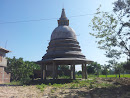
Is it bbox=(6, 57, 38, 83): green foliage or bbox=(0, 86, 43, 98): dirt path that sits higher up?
bbox=(6, 57, 38, 83): green foliage

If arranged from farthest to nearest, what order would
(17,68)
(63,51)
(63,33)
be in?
→ 1. (17,68)
2. (63,33)
3. (63,51)

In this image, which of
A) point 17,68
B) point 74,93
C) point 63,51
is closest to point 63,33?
point 63,51

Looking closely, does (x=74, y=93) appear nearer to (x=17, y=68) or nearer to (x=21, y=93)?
(x=21, y=93)

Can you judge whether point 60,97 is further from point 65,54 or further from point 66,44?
point 66,44

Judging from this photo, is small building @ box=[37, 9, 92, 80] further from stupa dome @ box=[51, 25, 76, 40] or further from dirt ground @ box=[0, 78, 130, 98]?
dirt ground @ box=[0, 78, 130, 98]

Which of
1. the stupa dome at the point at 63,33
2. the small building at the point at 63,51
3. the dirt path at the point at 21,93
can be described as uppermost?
the stupa dome at the point at 63,33

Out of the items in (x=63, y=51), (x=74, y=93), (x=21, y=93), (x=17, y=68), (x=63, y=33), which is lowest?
(x=21, y=93)

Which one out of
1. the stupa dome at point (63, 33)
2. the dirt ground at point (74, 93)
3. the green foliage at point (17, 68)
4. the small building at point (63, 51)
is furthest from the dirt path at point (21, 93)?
the green foliage at point (17, 68)

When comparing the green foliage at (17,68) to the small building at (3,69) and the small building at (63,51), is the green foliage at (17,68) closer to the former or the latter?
the small building at (3,69)

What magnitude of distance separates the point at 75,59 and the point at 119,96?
35.9ft

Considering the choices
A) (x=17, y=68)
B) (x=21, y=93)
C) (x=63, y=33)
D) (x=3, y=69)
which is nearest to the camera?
(x=21, y=93)

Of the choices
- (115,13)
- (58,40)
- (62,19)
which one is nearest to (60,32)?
(58,40)

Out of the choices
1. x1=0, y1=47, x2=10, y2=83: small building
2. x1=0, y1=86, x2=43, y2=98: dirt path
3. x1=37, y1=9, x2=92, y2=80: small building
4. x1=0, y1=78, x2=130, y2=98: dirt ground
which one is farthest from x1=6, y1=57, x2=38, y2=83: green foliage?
x1=0, y1=78, x2=130, y2=98: dirt ground

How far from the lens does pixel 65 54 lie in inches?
880
